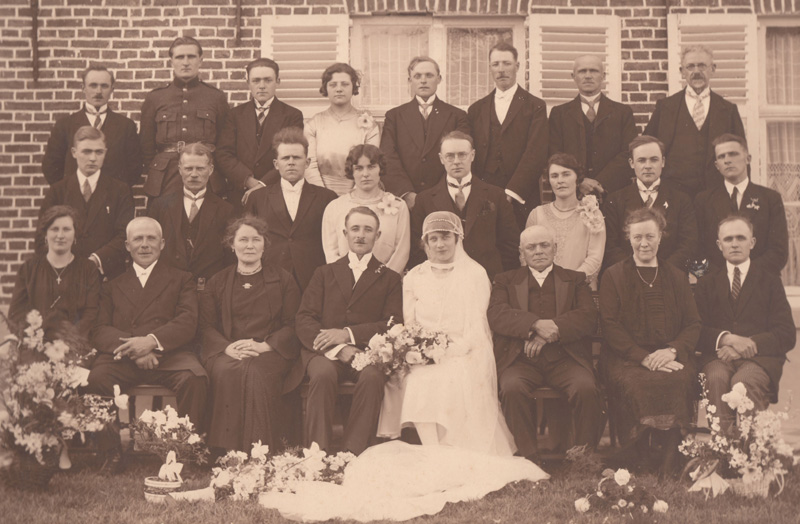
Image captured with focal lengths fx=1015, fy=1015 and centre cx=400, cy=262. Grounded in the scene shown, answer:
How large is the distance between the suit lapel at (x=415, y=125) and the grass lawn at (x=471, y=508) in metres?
2.87

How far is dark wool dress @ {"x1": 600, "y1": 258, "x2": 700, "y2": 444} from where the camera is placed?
630 centimetres

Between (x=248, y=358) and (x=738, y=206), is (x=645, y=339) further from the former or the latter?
(x=248, y=358)

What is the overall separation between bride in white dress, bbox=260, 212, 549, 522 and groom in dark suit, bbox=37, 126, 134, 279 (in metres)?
2.17

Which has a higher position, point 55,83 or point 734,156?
point 55,83

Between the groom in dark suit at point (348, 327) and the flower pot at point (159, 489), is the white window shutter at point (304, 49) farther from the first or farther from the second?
the flower pot at point (159, 489)

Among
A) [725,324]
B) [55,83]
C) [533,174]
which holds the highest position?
[55,83]

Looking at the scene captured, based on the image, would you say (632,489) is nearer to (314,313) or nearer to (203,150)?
(314,313)

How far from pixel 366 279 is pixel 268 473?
60.0 inches

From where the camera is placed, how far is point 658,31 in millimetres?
8617

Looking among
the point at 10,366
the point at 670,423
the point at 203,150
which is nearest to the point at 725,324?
the point at 670,423

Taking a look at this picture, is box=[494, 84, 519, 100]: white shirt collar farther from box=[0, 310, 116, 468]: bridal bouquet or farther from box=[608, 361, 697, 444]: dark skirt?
box=[0, 310, 116, 468]: bridal bouquet

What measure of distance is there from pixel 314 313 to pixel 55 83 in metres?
3.47

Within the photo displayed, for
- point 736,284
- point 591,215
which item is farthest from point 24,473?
point 736,284

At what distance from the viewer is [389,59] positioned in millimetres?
8688
